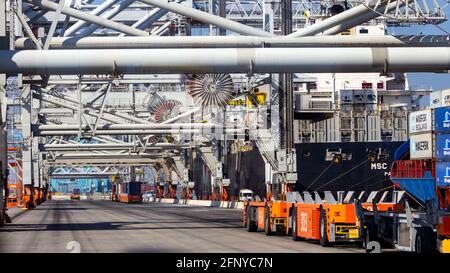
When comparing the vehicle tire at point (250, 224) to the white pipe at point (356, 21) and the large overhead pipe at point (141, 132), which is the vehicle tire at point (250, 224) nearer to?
the white pipe at point (356, 21)

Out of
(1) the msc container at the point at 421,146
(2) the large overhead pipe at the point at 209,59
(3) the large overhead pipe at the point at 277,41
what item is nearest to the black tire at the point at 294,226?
(2) the large overhead pipe at the point at 209,59

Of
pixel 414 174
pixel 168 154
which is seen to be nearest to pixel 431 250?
pixel 414 174

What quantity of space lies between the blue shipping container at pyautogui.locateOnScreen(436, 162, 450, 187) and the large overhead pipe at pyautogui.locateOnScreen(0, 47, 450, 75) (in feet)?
35.8

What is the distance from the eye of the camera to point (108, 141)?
118438 mm

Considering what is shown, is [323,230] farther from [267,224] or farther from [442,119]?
[267,224]

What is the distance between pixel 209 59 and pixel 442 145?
481 inches

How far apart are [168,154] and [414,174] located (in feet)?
Answer: 379

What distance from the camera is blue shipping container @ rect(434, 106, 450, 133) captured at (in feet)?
83.9

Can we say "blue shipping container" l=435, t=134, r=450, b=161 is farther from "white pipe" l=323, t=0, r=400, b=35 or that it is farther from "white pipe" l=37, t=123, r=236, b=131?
"white pipe" l=37, t=123, r=236, b=131

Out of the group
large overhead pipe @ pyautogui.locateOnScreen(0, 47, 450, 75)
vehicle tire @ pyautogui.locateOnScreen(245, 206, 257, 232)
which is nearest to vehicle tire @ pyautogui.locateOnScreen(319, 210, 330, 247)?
large overhead pipe @ pyautogui.locateOnScreen(0, 47, 450, 75)

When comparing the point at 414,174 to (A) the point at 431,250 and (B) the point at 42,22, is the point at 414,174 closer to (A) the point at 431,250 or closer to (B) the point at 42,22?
(A) the point at 431,250

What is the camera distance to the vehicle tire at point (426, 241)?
71.9ft

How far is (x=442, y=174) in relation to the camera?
25062 millimetres
